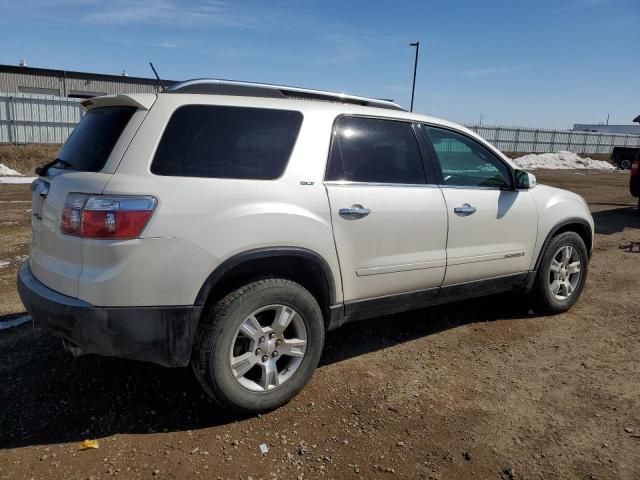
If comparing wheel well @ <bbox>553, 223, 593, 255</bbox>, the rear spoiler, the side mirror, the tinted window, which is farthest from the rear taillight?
wheel well @ <bbox>553, 223, 593, 255</bbox>

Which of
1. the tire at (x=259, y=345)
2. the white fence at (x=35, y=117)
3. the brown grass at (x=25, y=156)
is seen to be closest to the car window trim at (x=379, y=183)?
the tire at (x=259, y=345)

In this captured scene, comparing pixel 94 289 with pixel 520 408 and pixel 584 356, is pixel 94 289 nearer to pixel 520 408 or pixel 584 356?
pixel 520 408

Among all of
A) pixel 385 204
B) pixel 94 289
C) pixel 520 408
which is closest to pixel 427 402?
pixel 520 408

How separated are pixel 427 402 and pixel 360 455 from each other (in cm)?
74

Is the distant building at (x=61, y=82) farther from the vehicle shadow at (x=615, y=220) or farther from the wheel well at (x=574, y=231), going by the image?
the wheel well at (x=574, y=231)

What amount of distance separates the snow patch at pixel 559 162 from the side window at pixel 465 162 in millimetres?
29237

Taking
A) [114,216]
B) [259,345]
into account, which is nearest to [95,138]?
[114,216]

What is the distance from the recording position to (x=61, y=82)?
3544 centimetres

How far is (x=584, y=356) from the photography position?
405 centimetres

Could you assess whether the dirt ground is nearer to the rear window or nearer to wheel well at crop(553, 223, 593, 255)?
wheel well at crop(553, 223, 593, 255)

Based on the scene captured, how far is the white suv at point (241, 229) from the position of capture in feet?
8.72

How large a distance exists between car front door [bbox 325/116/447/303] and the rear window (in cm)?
126

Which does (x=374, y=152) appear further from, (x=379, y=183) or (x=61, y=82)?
(x=61, y=82)

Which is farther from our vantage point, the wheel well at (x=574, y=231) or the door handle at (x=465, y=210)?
the wheel well at (x=574, y=231)
